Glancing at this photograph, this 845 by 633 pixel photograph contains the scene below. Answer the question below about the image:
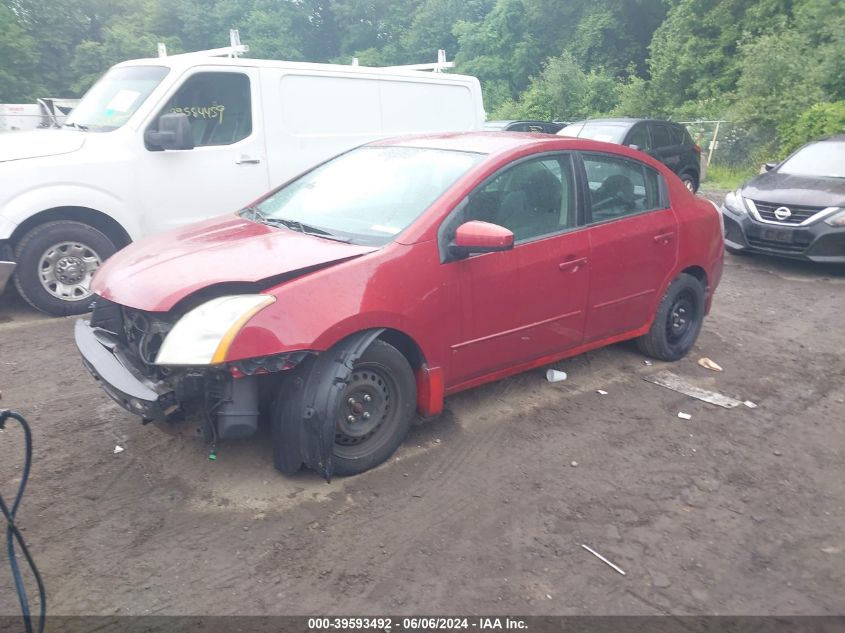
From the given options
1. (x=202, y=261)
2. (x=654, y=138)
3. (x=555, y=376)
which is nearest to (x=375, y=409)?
(x=202, y=261)

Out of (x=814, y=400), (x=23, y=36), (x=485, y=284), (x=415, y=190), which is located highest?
(x=23, y=36)

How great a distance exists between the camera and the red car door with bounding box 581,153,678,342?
463 centimetres

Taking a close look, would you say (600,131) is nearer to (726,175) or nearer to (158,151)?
(726,175)

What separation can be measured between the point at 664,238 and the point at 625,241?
0.46 m

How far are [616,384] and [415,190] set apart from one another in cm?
206

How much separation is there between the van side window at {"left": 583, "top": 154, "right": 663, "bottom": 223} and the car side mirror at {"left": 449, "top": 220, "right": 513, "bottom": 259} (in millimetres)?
1156

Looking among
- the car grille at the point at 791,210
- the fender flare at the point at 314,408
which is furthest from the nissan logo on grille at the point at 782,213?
the fender flare at the point at 314,408

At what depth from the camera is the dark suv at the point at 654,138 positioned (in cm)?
1270

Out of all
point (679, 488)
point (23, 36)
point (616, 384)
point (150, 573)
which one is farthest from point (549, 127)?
point (23, 36)

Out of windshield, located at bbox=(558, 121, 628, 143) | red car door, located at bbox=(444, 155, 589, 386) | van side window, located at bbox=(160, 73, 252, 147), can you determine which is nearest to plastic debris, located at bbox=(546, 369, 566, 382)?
red car door, located at bbox=(444, 155, 589, 386)

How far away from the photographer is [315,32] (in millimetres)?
53500

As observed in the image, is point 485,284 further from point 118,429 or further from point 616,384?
point 118,429

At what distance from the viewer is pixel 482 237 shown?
3652 millimetres

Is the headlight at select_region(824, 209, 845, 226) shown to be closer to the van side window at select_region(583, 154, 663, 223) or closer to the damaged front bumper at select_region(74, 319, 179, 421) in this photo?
the van side window at select_region(583, 154, 663, 223)
